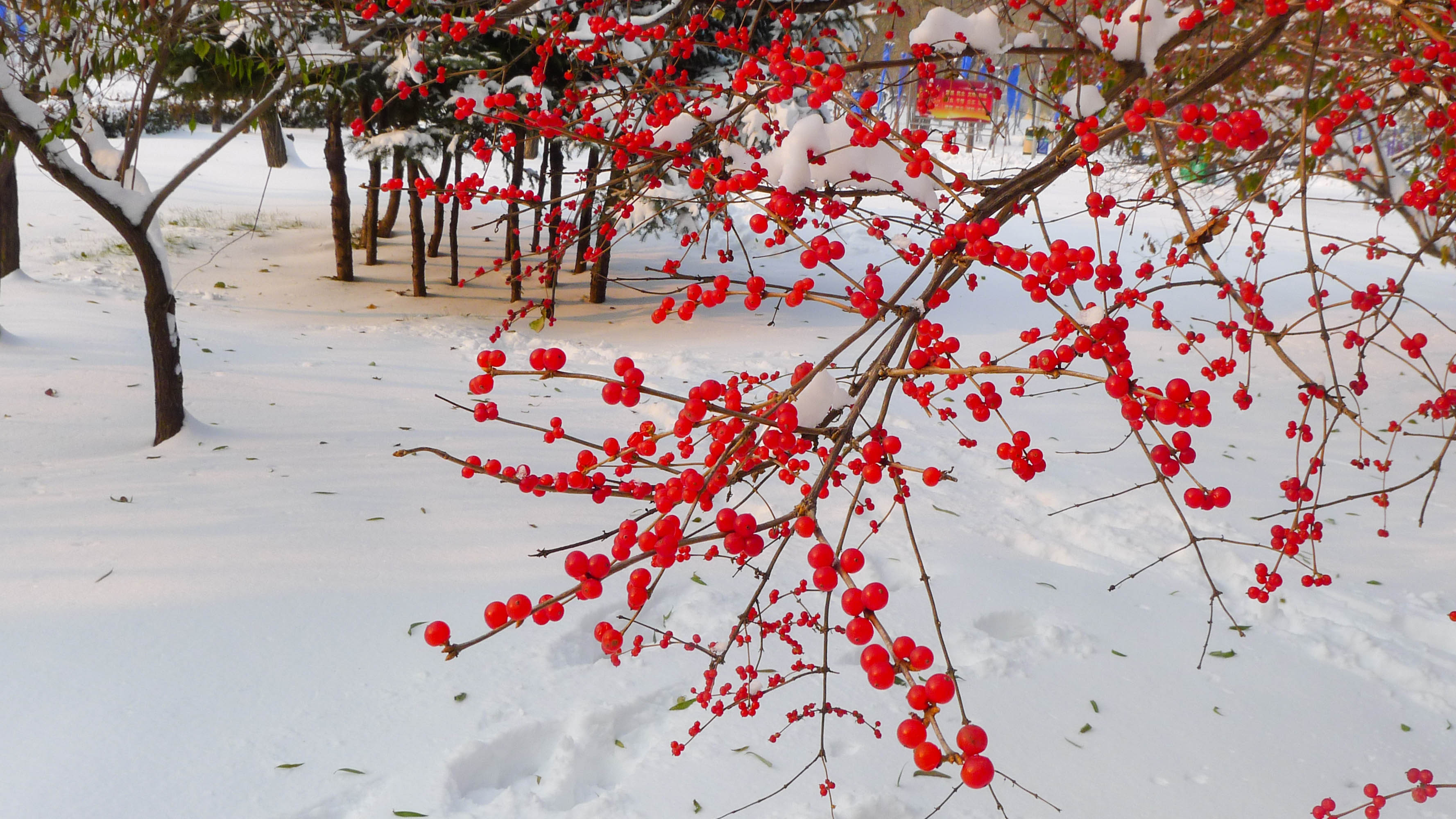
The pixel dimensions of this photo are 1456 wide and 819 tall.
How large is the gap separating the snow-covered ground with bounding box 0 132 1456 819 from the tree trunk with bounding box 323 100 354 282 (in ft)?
13.0

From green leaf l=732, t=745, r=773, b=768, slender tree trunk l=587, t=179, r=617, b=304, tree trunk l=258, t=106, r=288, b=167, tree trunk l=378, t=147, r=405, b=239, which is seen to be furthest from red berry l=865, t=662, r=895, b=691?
tree trunk l=258, t=106, r=288, b=167

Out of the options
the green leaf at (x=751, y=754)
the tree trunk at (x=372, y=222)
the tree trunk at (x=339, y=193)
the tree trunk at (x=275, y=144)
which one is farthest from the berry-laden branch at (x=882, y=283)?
the tree trunk at (x=275, y=144)

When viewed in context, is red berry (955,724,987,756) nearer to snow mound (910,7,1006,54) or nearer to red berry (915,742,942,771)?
red berry (915,742,942,771)

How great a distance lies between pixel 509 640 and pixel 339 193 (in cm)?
736

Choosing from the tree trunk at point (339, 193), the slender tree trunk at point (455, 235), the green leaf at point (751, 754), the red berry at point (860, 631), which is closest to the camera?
the red berry at point (860, 631)

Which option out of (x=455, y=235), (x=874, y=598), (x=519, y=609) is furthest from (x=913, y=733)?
(x=455, y=235)

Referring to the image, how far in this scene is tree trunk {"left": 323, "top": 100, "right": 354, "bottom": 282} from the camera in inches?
336

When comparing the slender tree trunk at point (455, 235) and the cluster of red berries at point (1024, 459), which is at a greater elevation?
the cluster of red berries at point (1024, 459)

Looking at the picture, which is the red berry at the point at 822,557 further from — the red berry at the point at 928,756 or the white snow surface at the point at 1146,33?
the white snow surface at the point at 1146,33

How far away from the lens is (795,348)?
7.31m

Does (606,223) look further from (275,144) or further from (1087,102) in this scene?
(275,144)

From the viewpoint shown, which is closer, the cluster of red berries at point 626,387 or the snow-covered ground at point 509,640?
the cluster of red berries at point 626,387

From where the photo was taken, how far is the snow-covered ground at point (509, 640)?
2.38 meters

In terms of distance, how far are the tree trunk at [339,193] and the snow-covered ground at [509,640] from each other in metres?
3.95
